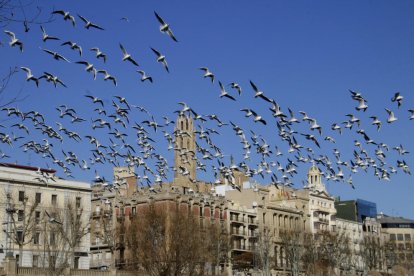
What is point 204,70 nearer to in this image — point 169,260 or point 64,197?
point 169,260

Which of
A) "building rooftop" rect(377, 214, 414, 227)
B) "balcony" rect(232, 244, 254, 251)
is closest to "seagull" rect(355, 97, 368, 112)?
"balcony" rect(232, 244, 254, 251)

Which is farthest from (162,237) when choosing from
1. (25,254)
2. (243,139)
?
(243,139)

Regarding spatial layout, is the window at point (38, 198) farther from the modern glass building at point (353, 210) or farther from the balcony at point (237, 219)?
the modern glass building at point (353, 210)

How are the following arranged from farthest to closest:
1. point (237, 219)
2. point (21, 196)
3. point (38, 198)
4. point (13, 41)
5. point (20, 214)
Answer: point (237, 219)
point (38, 198)
point (21, 196)
point (20, 214)
point (13, 41)

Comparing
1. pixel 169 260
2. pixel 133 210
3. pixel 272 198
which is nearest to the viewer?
pixel 169 260

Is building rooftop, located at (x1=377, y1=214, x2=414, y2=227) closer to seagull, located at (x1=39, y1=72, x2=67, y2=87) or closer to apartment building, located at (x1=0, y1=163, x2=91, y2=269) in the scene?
apartment building, located at (x1=0, y1=163, x2=91, y2=269)

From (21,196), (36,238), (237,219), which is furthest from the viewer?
(237,219)

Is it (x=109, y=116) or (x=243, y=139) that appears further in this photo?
(x=243, y=139)

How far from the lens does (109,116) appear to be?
43.2m

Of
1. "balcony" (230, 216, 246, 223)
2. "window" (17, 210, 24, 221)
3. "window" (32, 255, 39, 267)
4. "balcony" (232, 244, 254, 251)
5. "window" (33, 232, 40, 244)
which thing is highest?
"balcony" (230, 216, 246, 223)

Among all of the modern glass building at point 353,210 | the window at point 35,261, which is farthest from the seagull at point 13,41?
the modern glass building at point 353,210

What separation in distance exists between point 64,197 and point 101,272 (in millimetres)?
20691

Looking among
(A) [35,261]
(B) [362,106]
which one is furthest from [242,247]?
Answer: (B) [362,106]

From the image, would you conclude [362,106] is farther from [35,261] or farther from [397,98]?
[35,261]
